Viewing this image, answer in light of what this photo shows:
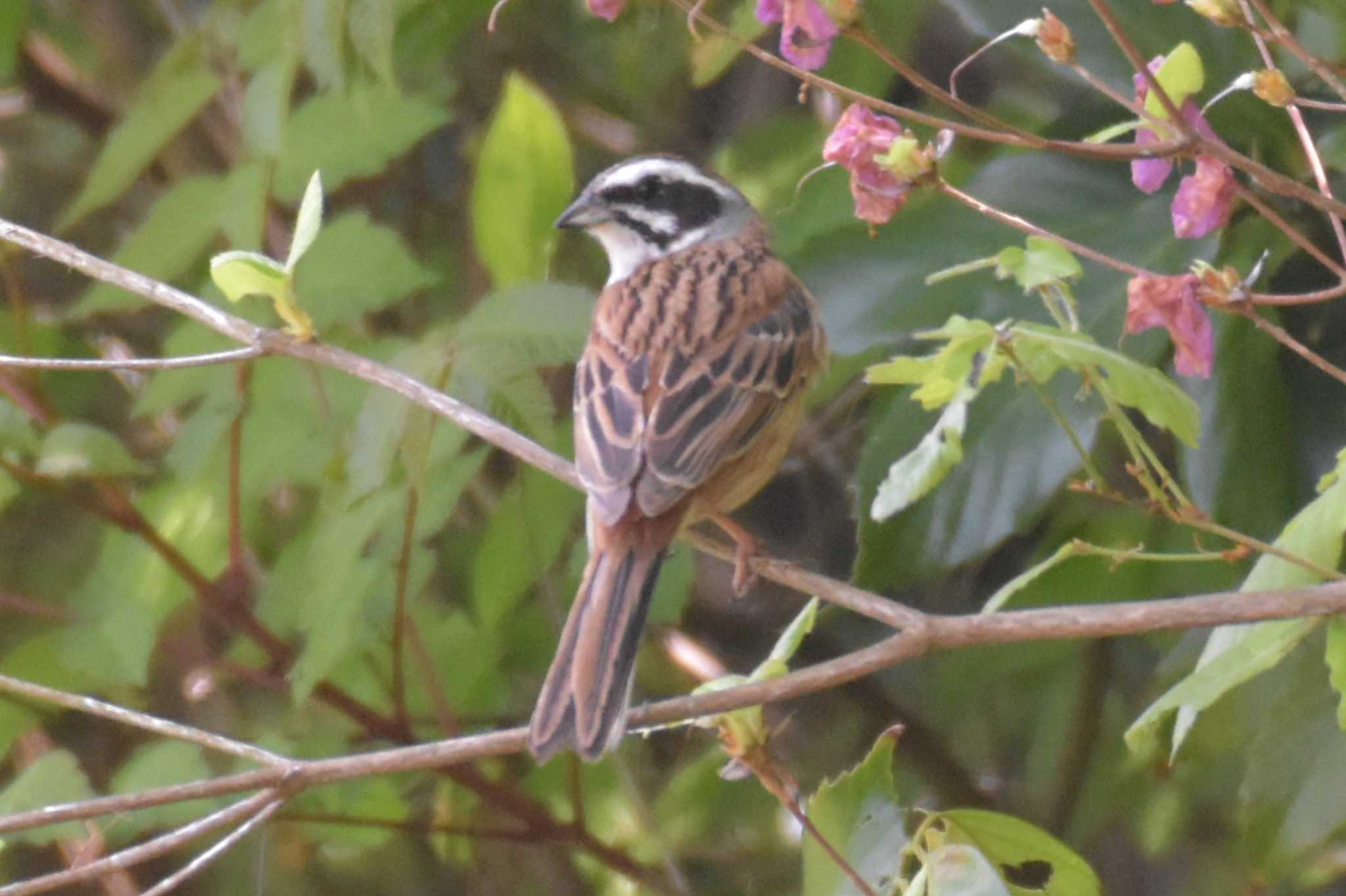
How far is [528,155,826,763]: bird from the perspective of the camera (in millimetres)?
2463

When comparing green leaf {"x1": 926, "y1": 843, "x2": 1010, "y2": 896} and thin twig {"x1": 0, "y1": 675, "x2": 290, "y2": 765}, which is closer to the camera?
green leaf {"x1": 926, "y1": 843, "x2": 1010, "y2": 896}

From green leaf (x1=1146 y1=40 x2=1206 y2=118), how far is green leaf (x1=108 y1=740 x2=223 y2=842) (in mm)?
1707

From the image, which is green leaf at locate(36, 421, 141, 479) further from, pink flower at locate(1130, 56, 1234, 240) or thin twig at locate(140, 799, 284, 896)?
pink flower at locate(1130, 56, 1234, 240)

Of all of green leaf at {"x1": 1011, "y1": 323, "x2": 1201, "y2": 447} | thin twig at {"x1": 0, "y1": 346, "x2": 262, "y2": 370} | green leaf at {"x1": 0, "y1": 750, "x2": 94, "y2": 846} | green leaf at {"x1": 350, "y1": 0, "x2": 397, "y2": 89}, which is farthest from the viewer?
green leaf at {"x1": 0, "y1": 750, "x2": 94, "y2": 846}

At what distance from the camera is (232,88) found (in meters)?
4.05

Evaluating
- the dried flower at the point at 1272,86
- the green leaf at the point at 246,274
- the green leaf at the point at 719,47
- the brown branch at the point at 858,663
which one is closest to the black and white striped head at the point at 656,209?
the green leaf at the point at 719,47

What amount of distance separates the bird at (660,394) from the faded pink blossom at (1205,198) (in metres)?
0.91

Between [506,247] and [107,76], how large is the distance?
85.6 inches

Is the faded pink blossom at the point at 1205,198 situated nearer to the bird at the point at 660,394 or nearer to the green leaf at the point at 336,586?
the bird at the point at 660,394

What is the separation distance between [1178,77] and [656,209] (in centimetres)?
193

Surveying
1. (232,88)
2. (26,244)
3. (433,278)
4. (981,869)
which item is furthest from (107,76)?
(981,869)

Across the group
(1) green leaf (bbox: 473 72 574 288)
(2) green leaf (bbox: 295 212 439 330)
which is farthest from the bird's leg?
(2) green leaf (bbox: 295 212 439 330)

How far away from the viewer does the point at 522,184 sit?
3088mm

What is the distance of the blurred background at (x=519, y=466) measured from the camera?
2.67 meters
